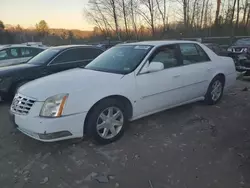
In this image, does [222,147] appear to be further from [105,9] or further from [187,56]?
[105,9]

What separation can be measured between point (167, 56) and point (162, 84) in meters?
0.62

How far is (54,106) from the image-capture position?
3186 mm

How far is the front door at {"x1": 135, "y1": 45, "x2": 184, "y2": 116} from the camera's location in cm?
393

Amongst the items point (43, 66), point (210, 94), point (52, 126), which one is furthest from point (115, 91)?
point (43, 66)

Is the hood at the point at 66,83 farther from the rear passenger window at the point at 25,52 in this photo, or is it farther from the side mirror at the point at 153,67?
the rear passenger window at the point at 25,52

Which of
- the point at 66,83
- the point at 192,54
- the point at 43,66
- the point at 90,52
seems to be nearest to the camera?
the point at 66,83

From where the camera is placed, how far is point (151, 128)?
164 inches

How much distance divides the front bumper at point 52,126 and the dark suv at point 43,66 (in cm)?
275

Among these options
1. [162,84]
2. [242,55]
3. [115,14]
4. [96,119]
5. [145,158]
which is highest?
[115,14]

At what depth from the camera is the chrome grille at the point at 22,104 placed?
329 cm

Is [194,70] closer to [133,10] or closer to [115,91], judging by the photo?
[115,91]

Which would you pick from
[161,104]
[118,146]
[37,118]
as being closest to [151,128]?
[161,104]

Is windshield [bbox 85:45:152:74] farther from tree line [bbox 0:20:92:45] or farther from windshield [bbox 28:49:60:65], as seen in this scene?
tree line [bbox 0:20:92:45]

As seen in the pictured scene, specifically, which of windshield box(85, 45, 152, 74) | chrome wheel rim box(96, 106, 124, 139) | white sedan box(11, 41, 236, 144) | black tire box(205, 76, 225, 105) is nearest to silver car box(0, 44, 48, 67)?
windshield box(85, 45, 152, 74)
